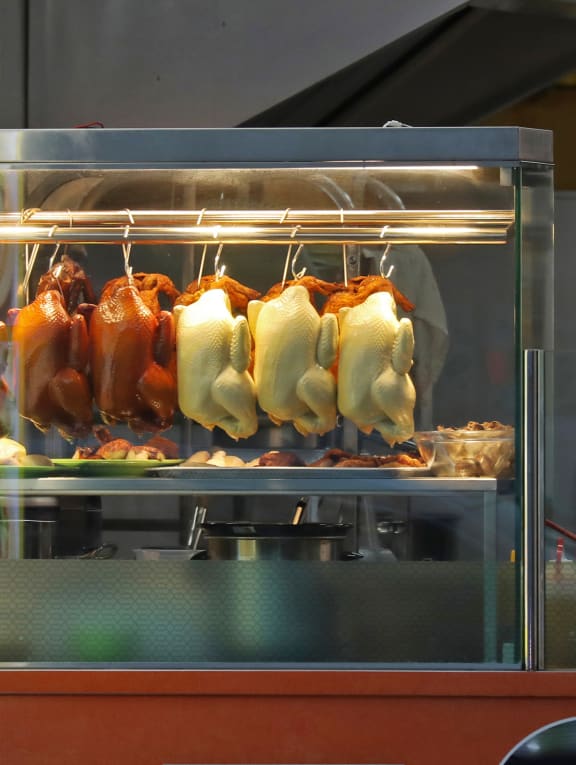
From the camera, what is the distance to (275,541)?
1.98 m

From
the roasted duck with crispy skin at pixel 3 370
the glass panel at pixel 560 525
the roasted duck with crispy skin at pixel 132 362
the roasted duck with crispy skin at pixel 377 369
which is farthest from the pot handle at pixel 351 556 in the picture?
the roasted duck with crispy skin at pixel 3 370

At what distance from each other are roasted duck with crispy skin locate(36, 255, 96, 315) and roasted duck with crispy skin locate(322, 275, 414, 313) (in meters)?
0.49

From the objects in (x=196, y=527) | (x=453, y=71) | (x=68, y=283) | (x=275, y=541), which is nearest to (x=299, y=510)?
(x=275, y=541)

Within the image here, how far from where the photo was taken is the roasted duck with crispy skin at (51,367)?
6.75 feet

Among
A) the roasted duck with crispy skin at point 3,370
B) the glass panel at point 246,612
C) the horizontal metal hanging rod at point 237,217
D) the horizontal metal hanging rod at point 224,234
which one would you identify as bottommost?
the glass panel at point 246,612

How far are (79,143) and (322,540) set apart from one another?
0.86 meters

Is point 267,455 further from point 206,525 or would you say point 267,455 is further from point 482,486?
point 482,486

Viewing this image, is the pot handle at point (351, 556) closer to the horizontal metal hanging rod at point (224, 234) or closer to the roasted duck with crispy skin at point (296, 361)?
the roasted duck with crispy skin at point (296, 361)

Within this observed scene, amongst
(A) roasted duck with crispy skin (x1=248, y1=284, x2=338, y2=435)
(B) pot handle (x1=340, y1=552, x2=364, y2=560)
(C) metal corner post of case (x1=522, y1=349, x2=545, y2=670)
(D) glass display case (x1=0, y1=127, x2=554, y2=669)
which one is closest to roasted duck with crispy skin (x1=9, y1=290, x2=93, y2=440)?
(D) glass display case (x1=0, y1=127, x2=554, y2=669)

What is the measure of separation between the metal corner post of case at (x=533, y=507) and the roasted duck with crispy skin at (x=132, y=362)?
69 centimetres

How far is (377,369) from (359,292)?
0.54 feet

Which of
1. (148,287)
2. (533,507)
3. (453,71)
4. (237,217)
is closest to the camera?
(533,507)

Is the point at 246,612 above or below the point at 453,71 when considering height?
below

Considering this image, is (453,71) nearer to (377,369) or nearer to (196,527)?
(377,369)
